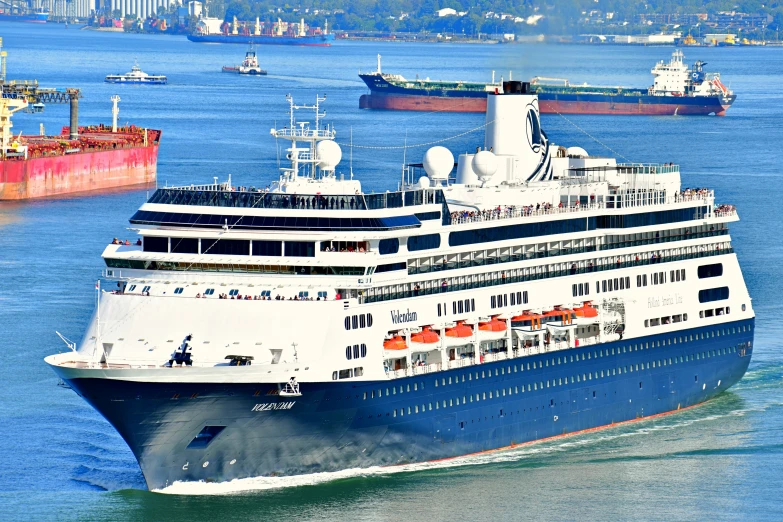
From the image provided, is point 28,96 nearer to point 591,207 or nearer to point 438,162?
point 438,162

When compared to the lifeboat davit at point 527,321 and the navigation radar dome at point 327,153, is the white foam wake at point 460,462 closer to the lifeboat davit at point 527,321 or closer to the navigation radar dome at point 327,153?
the lifeboat davit at point 527,321

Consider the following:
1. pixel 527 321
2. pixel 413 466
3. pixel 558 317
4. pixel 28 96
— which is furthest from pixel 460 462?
pixel 28 96

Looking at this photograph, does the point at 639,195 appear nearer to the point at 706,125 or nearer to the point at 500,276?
the point at 500,276

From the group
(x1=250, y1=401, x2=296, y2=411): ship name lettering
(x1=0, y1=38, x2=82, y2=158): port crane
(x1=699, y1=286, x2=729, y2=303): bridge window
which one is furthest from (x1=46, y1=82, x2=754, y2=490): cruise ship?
(x1=0, y1=38, x2=82, y2=158): port crane

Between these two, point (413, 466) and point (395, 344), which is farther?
point (413, 466)

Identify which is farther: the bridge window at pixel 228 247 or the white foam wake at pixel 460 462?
the bridge window at pixel 228 247

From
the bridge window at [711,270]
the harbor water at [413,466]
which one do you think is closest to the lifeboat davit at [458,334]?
the harbor water at [413,466]

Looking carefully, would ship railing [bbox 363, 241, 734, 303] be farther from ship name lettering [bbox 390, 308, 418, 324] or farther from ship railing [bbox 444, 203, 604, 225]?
ship railing [bbox 444, 203, 604, 225]
